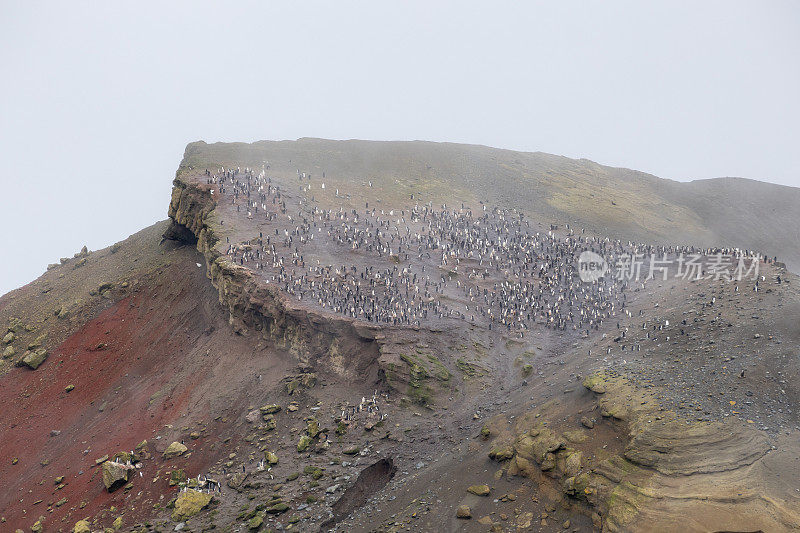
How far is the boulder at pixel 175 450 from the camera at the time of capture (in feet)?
77.5

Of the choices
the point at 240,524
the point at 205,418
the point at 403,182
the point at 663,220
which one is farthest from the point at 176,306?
the point at 663,220

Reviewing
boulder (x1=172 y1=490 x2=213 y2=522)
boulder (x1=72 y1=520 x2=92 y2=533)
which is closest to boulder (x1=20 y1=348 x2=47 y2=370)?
boulder (x1=72 y1=520 x2=92 y2=533)

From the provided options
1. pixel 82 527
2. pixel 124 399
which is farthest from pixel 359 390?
pixel 124 399

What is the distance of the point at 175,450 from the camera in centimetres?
2367

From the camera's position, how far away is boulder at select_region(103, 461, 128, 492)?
2258cm

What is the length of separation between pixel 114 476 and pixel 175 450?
2.66 metres

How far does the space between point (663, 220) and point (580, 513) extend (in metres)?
50.7

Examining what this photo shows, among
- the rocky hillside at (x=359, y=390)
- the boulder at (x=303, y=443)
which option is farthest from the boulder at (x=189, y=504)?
the boulder at (x=303, y=443)

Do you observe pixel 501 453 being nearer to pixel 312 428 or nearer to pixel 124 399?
pixel 312 428

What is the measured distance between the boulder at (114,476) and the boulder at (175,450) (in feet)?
6.04

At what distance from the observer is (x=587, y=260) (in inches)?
1572

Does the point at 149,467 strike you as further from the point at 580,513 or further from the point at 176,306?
the point at 580,513

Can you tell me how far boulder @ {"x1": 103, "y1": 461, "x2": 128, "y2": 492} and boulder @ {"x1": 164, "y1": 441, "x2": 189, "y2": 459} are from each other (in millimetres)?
1840

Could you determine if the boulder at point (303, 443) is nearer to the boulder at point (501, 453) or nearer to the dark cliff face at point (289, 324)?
the dark cliff face at point (289, 324)
